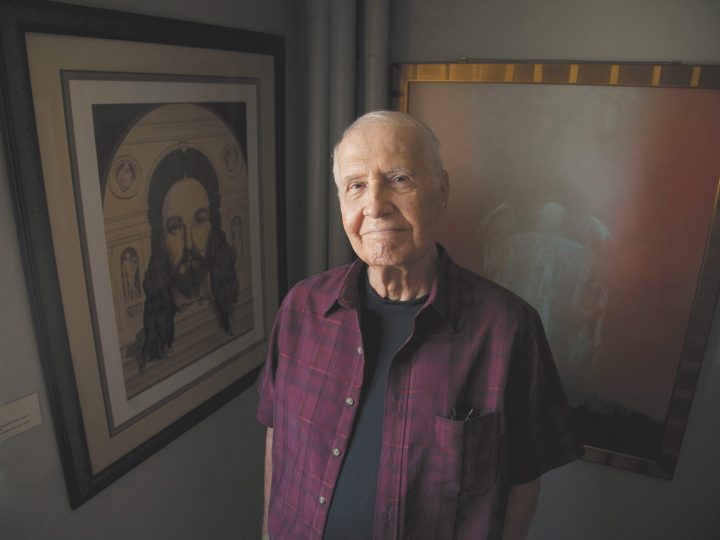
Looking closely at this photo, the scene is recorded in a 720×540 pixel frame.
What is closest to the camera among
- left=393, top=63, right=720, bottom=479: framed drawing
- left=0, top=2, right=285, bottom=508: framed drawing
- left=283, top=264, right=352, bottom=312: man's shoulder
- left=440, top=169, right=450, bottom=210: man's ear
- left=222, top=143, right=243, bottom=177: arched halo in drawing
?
left=0, top=2, right=285, bottom=508: framed drawing

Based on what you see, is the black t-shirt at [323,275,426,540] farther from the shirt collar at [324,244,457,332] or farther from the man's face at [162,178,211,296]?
the man's face at [162,178,211,296]

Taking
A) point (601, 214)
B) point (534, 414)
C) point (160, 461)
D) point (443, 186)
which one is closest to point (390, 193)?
point (443, 186)

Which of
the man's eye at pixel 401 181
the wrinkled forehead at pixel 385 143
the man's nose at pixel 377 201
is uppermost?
the wrinkled forehead at pixel 385 143

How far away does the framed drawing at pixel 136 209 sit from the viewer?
93 centimetres

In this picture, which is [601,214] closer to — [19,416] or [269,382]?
[269,382]

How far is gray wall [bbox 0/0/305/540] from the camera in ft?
3.12

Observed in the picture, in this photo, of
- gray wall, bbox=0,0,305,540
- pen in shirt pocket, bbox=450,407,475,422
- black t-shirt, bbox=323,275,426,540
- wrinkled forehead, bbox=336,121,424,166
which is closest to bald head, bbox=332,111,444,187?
wrinkled forehead, bbox=336,121,424,166

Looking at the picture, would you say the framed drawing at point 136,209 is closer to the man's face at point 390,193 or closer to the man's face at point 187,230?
the man's face at point 187,230

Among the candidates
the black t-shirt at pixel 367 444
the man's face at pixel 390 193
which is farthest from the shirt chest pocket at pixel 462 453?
the man's face at pixel 390 193

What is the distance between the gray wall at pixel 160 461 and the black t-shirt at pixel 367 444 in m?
0.55

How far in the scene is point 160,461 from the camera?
1.35 m

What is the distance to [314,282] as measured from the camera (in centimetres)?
124

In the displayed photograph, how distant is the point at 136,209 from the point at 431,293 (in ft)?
2.25

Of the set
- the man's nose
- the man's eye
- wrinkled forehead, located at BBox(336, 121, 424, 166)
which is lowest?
the man's nose
